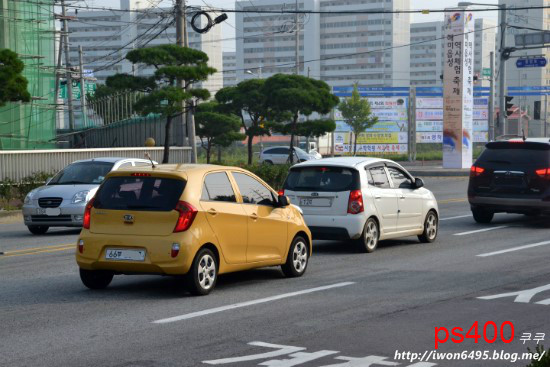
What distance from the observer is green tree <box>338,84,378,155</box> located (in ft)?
270

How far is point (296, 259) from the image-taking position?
1305 centimetres

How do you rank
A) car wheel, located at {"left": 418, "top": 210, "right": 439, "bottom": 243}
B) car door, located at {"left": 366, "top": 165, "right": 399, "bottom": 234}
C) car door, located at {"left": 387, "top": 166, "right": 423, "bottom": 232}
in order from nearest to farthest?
car door, located at {"left": 366, "top": 165, "right": 399, "bottom": 234}
car door, located at {"left": 387, "top": 166, "right": 423, "bottom": 232}
car wheel, located at {"left": 418, "top": 210, "right": 439, "bottom": 243}

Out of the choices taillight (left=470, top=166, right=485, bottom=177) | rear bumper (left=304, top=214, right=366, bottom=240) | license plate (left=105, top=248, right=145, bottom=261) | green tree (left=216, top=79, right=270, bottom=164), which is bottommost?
rear bumper (left=304, top=214, right=366, bottom=240)

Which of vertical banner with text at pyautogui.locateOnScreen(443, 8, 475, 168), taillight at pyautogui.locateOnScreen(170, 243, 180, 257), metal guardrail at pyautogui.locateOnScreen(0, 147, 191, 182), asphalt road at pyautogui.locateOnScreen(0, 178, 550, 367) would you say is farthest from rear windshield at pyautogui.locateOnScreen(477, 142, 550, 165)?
vertical banner with text at pyautogui.locateOnScreen(443, 8, 475, 168)

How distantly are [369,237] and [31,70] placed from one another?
121 feet

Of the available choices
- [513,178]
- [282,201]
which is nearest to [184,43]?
[513,178]

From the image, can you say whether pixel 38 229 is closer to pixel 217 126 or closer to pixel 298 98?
pixel 298 98

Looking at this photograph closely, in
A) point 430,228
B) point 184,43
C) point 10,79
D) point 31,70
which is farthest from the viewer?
point 31,70

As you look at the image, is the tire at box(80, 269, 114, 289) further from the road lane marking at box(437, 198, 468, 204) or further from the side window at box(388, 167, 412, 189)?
the road lane marking at box(437, 198, 468, 204)

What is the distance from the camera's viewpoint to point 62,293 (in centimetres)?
1160

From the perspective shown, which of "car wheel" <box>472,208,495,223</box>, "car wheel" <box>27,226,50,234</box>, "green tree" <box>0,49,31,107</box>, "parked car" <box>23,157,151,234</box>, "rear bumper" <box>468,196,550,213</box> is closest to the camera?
"parked car" <box>23,157,151,234</box>

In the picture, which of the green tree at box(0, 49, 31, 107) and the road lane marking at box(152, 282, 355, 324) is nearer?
the road lane marking at box(152, 282, 355, 324)

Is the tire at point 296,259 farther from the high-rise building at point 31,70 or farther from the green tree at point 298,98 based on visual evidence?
the high-rise building at point 31,70

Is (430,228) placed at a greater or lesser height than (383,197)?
lesser
